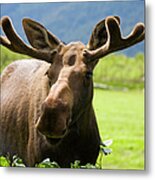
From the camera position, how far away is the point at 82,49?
3447 mm

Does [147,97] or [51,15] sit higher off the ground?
[51,15]

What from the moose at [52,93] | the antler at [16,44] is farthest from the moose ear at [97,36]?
the antler at [16,44]

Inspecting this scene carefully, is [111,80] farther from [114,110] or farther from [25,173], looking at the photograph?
[25,173]

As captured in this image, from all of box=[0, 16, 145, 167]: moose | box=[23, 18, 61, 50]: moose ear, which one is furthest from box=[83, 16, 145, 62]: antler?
box=[23, 18, 61, 50]: moose ear

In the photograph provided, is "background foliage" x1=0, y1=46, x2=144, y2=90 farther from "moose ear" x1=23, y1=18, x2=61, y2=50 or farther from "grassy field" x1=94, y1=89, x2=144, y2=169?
"moose ear" x1=23, y1=18, x2=61, y2=50

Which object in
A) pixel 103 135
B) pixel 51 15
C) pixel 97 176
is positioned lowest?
pixel 97 176

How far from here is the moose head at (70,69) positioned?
3.40 meters

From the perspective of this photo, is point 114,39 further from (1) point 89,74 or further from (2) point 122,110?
(2) point 122,110

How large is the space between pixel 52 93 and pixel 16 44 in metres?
0.34

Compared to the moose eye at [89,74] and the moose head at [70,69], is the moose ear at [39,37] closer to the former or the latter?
the moose head at [70,69]

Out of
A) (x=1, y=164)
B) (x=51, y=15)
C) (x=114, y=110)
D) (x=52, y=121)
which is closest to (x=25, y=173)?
(x=1, y=164)

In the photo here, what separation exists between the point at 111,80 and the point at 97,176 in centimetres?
51

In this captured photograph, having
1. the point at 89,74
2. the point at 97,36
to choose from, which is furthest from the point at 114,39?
the point at 89,74

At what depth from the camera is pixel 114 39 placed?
11.1ft
